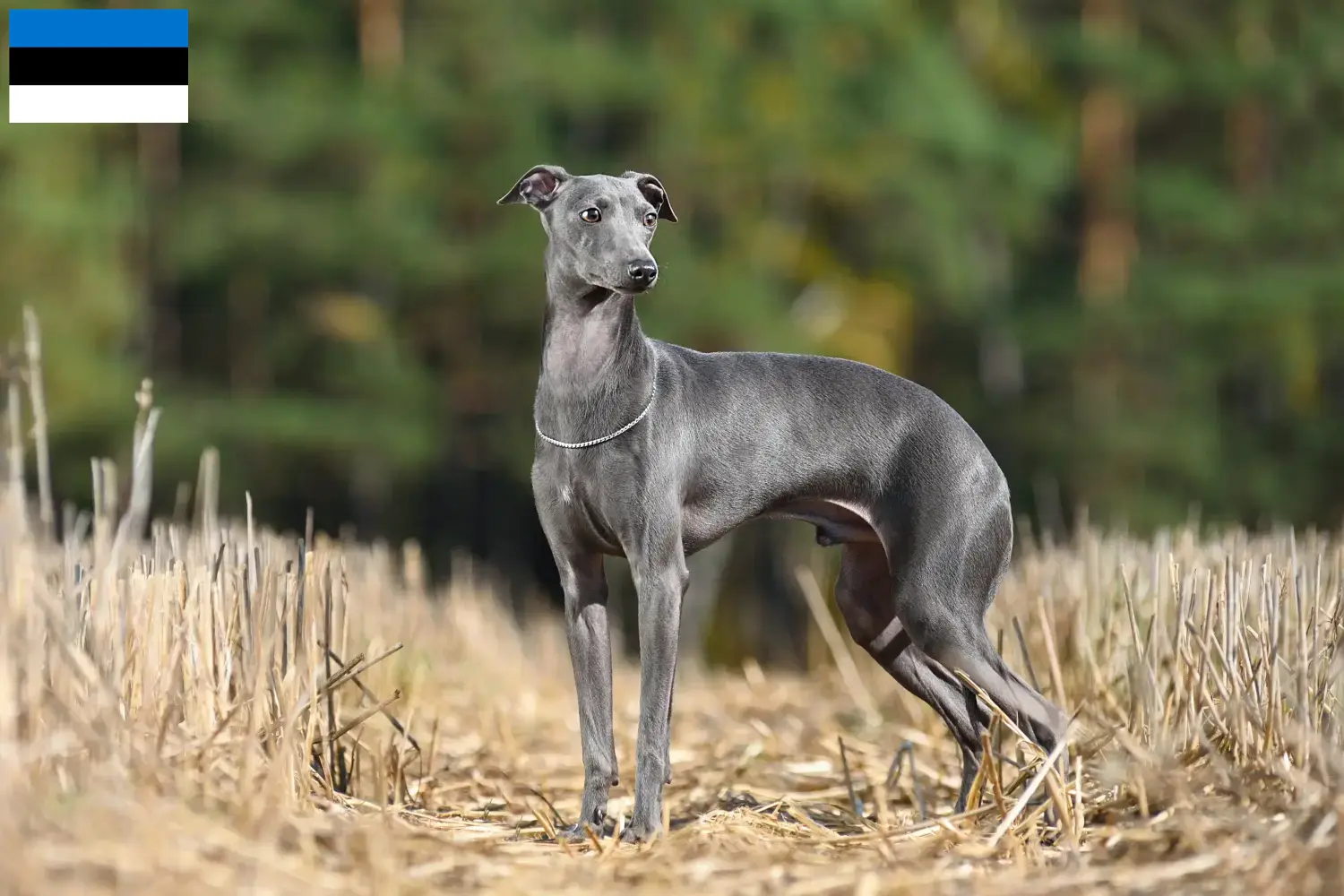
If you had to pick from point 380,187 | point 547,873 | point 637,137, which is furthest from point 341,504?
point 547,873

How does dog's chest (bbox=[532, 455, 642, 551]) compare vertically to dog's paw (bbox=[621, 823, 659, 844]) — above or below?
above

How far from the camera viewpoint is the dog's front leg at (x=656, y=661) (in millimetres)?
4043

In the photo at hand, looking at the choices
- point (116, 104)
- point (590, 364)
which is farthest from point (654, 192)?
point (116, 104)

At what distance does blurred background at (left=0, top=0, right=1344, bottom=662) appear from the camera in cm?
1518

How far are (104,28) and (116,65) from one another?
2.29 feet

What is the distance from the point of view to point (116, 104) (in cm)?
579

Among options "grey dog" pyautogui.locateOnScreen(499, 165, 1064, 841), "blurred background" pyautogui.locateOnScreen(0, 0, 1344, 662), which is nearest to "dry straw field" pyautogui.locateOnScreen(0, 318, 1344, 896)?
"grey dog" pyautogui.locateOnScreen(499, 165, 1064, 841)

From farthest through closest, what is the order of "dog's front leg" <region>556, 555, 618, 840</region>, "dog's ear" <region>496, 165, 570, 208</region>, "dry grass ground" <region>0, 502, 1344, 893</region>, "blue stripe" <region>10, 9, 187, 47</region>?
"blue stripe" <region>10, 9, 187, 47</region> < "dog's ear" <region>496, 165, 570, 208</region> < "dog's front leg" <region>556, 555, 618, 840</region> < "dry grass ground" <region>0, 502, 1344, 893</region>

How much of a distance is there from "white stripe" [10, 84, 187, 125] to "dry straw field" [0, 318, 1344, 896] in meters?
1.62

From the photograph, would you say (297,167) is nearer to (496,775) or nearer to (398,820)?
(496,775)

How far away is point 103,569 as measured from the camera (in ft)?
11.6

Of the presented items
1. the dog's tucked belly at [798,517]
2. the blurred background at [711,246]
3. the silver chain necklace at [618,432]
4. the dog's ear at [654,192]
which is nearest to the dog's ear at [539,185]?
the dog's ear at [654,192]

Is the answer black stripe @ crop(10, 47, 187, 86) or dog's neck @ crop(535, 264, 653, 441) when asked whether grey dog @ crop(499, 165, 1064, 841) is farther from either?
black stripe @ crop(10, 47, 187, 86)

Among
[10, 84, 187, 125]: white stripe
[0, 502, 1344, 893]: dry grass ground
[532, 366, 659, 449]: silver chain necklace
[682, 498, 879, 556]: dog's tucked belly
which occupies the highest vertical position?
[10, 84, 187, 125]: white stripe
